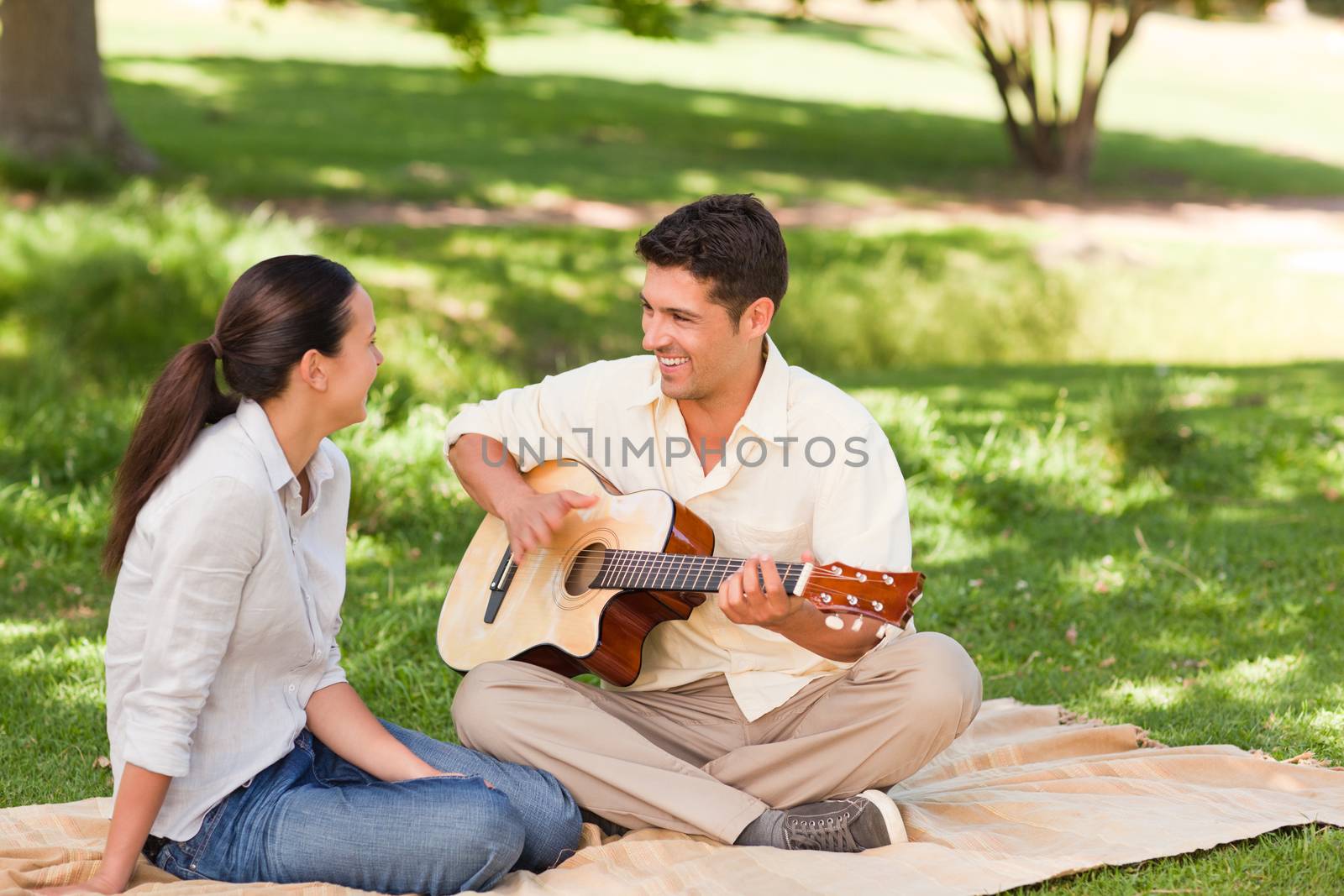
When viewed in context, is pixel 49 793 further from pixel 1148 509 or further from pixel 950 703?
pixel 1148 509

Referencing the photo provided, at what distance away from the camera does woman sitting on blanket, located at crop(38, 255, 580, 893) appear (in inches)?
109

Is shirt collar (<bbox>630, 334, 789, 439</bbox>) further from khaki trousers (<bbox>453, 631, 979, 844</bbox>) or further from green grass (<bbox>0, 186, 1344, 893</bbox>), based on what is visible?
green grass (<bbox>0, 186, 1344, 893</bbox>)

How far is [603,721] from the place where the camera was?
11.0ft

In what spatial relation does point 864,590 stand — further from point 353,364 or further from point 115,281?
point 115,281

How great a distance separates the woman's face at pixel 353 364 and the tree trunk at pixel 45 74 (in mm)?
10601

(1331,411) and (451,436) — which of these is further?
(1331,411)

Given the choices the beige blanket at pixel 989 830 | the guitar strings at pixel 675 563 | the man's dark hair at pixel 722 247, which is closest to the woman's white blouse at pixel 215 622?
the beige blanket at pixel 989 830

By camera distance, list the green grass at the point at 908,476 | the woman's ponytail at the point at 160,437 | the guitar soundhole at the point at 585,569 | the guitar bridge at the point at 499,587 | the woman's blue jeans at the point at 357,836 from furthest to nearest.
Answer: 1. the green grass at the point at 908,476
2. the guitar bridge at the point at 499,587
3. the guitar soundhole at the point at 585,569
4. the woman's blue jeans at the point at 357,836
5. the woman's ponytail at the point at 160,437

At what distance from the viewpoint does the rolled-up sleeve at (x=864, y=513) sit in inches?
128

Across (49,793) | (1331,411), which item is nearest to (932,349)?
(1331,411)

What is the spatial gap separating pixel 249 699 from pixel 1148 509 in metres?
4.56

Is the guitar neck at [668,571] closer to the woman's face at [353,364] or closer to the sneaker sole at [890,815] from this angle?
the sneaker sole at [890,815]

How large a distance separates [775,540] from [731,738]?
0.52 meters

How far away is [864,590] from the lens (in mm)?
3041
